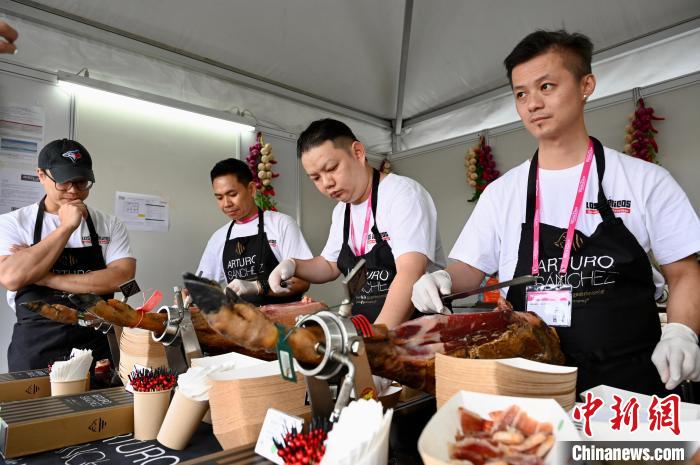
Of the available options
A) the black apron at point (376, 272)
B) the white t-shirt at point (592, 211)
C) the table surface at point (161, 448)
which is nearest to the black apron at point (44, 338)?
the table surface at point (161, 448)

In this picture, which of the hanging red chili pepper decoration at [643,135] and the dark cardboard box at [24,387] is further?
the hanging red chili pepper decoration at [643,135]

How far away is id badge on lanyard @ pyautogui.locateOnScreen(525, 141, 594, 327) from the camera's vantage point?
66.5 inches

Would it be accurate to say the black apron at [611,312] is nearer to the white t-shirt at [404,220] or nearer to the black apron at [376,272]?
the white t-shirt at [404,220]

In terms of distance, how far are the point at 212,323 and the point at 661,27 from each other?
4.80 meters

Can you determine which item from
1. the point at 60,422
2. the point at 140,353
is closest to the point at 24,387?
the point at 140,353

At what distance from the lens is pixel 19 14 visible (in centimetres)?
350

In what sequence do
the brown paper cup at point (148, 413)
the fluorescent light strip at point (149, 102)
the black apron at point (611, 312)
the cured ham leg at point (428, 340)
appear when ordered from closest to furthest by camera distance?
1. the cured ham leg at point (428, 340)
2. the brown paper cup at point (148, 413)
3. the black apron at point (611, 312)
4. the fluorescent light strip at point (149, 102)

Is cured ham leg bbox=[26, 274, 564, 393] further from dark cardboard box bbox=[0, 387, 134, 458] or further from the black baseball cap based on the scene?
the black baseball cap

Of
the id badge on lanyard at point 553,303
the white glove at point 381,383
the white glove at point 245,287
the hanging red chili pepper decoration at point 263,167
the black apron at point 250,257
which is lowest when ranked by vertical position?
the white glove at point 381,383

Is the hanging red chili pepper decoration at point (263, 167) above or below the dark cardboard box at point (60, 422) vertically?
above

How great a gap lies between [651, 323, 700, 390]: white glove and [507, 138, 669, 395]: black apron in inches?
4.3

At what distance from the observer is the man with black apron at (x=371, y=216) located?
221 centimetres

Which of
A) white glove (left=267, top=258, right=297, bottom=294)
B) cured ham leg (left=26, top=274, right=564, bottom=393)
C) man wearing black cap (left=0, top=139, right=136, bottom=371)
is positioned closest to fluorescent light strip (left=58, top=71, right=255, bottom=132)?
man wearing black cap (left=0, top=139, right=136, bottom=371)

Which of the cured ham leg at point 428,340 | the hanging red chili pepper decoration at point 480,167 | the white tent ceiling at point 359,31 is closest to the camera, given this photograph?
the cured ham leg at point 428,340
